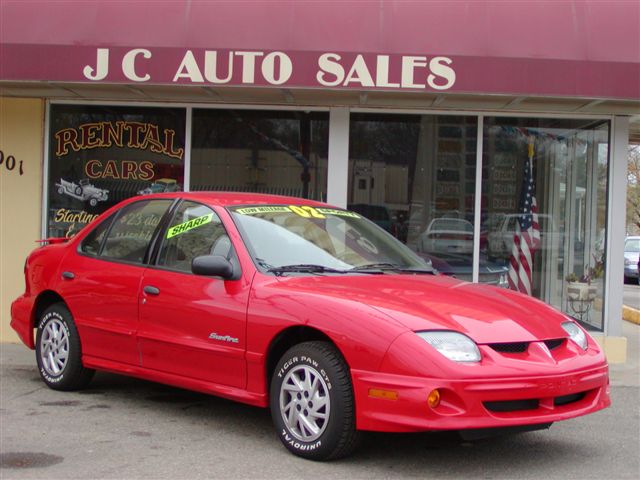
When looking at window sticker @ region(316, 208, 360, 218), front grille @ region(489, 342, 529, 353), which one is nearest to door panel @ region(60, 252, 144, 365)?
window sticker @ region(316, 208, 360, 218)

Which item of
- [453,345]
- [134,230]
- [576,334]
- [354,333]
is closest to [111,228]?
[134,230]

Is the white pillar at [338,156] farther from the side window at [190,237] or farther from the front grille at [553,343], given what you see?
the front grille at [553,343]

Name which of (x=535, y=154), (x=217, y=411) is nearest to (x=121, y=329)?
(x=217, y=411)

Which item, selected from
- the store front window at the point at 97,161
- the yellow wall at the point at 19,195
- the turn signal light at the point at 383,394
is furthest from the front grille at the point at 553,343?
the yellow wall at the point at 19,195

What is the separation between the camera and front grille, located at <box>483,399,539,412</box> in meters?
4.44

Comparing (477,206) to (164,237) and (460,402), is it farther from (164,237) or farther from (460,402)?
(460,402)

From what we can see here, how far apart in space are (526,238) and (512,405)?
5527 millimetres

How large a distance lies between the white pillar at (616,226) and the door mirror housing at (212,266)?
553cm

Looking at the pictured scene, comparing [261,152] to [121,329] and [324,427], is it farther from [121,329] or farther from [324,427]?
[324,427]

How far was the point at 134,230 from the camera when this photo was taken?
6402 mm

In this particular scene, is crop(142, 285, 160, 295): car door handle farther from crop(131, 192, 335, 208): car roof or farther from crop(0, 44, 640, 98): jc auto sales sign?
crop(0, 44, 640, 98): jc auto sales sign

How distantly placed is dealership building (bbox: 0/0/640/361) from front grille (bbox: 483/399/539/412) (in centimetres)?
465

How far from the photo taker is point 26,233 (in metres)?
9.65

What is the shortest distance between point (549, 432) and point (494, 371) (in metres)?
1.64
